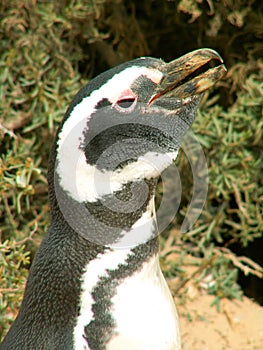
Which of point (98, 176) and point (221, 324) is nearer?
point (98, 176)

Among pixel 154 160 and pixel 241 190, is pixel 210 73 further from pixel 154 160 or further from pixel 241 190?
pixel 241 190

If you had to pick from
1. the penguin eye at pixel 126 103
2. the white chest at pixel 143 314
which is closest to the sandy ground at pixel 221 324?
the white chest at pixel 143 314

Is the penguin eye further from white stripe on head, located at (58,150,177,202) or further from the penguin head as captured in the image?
white stripe on head, located at (58,150,177,202)

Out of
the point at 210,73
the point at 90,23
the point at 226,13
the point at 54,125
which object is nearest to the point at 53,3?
the point at 90,23

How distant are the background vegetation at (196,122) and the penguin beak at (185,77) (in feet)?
3.39

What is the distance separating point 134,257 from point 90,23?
1.49 metres

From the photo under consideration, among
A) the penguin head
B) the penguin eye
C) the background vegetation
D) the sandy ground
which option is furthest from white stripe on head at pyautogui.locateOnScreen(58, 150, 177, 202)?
the sandy ground

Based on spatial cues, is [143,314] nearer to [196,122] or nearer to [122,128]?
[122,128]

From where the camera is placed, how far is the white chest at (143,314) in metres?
1.56

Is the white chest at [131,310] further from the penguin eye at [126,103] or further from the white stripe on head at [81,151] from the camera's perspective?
the penguin eye at [126,103]

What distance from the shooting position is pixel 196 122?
2754 millimetres

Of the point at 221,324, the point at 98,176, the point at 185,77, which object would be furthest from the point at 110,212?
the point at 221,324

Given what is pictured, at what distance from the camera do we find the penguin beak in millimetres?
1611

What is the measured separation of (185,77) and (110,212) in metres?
0.36
